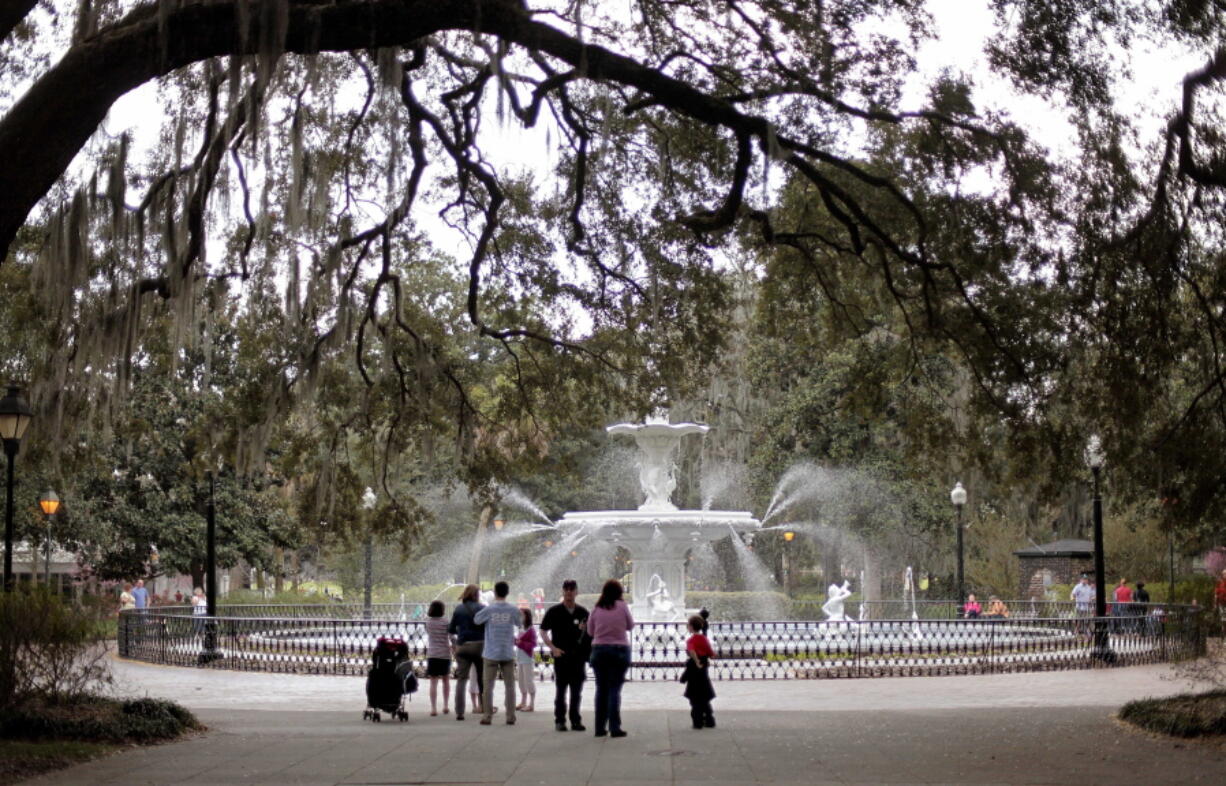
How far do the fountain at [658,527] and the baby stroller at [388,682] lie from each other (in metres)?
11.0

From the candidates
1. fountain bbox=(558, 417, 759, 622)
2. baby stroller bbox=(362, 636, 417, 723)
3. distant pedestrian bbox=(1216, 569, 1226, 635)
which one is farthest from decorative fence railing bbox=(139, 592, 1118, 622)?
distant pedestrian bbox=(1216, 569, 1226, 635)

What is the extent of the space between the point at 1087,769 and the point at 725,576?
48317mm

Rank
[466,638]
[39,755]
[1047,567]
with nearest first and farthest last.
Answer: [39,755], [466,638], [1047,567]

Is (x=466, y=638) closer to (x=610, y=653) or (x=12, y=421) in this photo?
(x=610, y=653)

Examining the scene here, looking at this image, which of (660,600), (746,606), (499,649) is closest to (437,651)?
(499,649)

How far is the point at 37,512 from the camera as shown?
3672 centimetres

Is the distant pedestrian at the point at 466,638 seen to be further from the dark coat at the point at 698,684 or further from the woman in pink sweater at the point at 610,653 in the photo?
the dark coat at the point at 698,684

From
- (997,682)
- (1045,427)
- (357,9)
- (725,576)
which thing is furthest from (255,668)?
(725,576)

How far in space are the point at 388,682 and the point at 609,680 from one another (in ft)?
9.70

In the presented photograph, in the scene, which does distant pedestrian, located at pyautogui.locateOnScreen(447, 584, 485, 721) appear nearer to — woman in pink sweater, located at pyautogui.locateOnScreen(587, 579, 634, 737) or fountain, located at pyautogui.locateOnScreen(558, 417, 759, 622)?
woman in pink sweater, located at pyautogui.locateOnScreen(587, 579, 634, 737)

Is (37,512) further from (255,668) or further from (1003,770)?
(1003,770)

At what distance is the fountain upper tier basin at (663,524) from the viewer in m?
25.5

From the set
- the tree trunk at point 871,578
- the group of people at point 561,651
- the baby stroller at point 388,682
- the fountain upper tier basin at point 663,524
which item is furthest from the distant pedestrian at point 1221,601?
the tree trunk at point 871,578

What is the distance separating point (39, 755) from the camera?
400 inches
